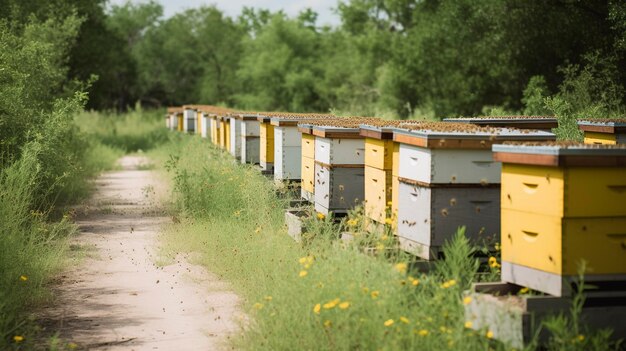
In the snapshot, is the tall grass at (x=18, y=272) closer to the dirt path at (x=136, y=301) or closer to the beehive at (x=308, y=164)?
the dirt path at (x=136, y=301)

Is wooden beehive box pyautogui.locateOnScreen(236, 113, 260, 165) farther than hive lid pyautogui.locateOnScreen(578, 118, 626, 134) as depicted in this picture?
Yes

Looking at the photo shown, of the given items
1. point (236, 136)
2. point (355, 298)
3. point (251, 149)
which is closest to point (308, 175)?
point (251, 149)

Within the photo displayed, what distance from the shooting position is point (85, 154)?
79.3ft

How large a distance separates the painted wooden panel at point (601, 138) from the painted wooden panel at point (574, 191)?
4.01m

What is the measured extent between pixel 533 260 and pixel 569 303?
0.37m

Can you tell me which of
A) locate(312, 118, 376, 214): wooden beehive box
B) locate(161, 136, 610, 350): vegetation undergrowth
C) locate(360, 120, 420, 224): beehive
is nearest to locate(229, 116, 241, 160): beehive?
locate(312, 118, 376, 214): wooden beehive box

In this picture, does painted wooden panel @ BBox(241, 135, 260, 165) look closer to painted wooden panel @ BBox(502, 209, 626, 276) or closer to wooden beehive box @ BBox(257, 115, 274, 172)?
wooden beehive box @ BBox(257, 115, 274, 172)

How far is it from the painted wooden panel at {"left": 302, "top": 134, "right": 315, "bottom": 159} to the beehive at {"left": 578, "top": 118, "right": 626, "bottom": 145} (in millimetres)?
3233

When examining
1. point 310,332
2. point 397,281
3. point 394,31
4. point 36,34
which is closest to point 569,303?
point 397,281

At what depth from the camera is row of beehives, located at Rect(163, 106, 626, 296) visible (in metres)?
5.51

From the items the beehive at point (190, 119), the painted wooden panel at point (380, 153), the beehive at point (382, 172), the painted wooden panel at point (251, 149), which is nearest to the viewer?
the beehive at point (382, 172)

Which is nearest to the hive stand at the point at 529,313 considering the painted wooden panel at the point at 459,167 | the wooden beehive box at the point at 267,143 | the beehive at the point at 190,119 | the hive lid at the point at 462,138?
the painted wooden panel at the point at 459,167

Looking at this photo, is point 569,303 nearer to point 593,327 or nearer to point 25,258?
point 593,327

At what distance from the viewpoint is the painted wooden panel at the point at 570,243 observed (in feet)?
18.0
